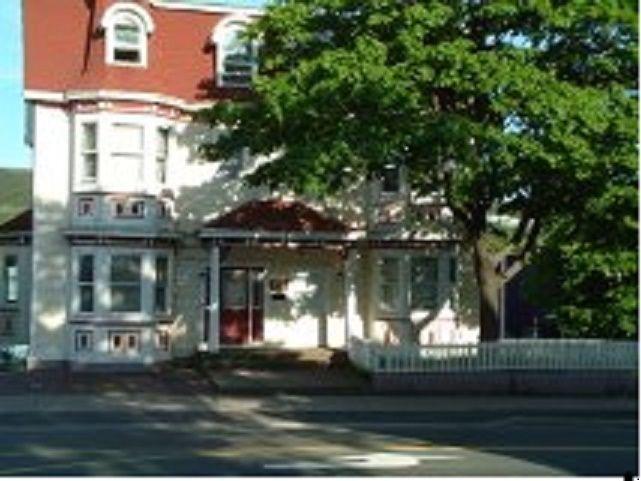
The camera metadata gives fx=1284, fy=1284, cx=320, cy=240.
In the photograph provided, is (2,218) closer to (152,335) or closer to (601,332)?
(152,335)

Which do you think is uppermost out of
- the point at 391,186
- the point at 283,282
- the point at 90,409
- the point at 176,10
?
the point at 176,10

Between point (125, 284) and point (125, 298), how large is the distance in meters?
0.36

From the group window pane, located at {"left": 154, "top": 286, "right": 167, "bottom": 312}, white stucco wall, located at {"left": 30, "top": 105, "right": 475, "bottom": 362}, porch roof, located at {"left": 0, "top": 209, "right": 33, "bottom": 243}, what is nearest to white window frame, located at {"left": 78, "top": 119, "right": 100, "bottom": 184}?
white stucco wall, located at {"left": 30, "top": 105, "right": 475, "bottom": 362}

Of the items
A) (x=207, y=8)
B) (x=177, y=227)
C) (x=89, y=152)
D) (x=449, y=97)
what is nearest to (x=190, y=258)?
(x=177, y=227)

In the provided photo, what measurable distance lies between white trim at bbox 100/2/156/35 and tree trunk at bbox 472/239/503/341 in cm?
1037

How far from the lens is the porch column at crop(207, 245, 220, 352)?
32.3 metres

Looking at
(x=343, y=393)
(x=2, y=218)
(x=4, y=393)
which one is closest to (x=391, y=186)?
(x=343, y=393)

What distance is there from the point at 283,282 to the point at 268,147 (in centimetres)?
720

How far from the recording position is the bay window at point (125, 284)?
32.2m

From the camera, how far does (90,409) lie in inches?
943

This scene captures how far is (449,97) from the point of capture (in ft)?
90.7

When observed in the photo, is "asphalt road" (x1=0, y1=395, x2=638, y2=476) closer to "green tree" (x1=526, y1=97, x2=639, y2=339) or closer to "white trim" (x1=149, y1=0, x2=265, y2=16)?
"green tree" (x1=526, y1=97, x2=639, y2=339)

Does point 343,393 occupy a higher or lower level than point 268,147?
lower

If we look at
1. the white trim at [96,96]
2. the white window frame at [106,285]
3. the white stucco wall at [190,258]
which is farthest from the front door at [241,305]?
the white trim at [96,96]
